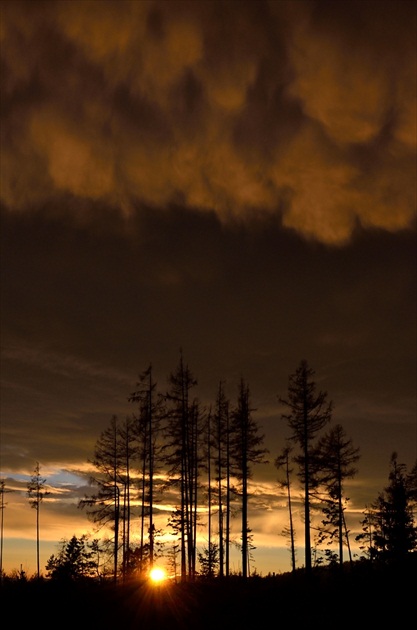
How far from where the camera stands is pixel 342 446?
1865 inches

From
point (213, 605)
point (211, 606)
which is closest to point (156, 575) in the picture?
point (213, 605)

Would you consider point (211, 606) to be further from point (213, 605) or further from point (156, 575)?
point (156, 575)

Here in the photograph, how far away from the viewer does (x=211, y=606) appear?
2523 centimetres

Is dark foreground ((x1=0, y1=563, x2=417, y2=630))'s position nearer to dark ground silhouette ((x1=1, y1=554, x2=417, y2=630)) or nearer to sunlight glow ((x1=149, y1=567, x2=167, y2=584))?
dark ground silhouette ((x1=1, y1=554, x2=417, y2=630))

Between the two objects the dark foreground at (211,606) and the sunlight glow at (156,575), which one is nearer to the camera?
the dark foreground at (211,606)

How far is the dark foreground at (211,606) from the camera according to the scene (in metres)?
21.0

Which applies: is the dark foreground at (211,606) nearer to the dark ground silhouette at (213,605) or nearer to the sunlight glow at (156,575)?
the dark ground silhouette at (213,605)

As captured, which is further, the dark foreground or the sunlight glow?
the sunlight glow

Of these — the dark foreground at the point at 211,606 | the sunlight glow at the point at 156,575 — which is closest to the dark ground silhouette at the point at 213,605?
the dark foreground at the point at 211,606

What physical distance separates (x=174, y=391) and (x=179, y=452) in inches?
173

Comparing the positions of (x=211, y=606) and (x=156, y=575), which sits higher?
(x=156, y=575)

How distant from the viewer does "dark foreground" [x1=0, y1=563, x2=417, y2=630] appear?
21.0 meters

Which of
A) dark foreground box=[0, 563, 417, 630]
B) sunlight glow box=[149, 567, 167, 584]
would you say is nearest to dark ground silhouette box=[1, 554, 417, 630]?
dark foreground box=[0, 563, 417, 630]

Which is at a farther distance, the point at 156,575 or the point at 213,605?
the point at 156,575
